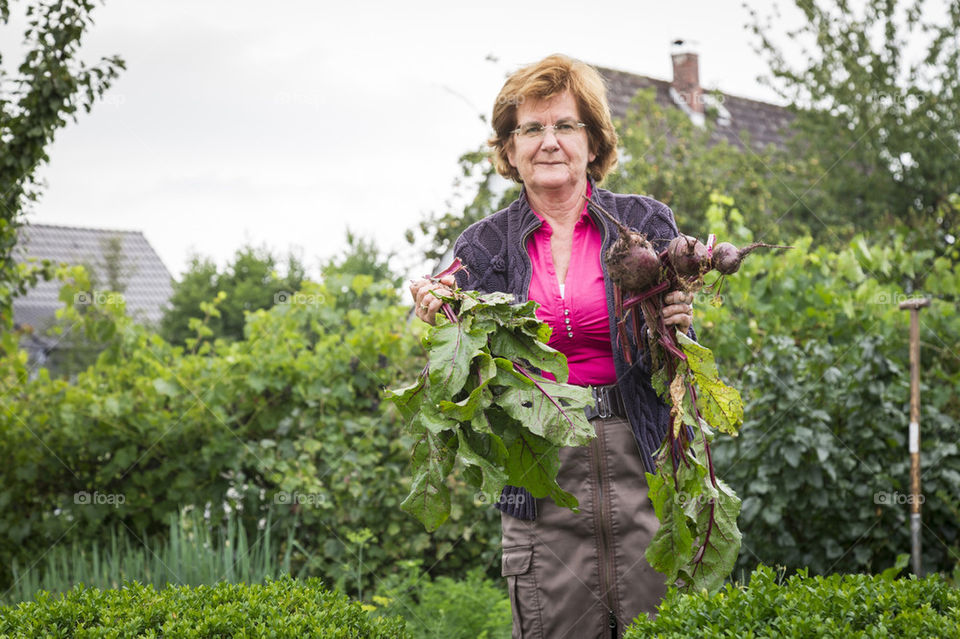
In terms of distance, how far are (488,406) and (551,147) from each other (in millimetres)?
854

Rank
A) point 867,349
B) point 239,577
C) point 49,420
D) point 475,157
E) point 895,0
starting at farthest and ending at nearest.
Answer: point 895,0 → point 475,157 → point 49,420 → point 867,349 → point 239,577

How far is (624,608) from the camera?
2521 millimetres

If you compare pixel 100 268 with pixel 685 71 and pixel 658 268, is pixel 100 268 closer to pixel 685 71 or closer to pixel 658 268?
pixel 685 71

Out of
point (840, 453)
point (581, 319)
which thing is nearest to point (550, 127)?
point (581, 319)

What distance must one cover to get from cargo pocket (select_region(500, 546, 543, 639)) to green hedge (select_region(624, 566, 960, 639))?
401 mm

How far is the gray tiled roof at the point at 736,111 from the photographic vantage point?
14248 mm

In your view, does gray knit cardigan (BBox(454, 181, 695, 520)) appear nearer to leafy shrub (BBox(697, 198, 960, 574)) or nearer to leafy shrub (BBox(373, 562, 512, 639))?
leafy shrub (BBox(373, 562, 512, 639))

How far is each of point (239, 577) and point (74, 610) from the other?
176 cm

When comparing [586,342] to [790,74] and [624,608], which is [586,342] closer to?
[624,608]

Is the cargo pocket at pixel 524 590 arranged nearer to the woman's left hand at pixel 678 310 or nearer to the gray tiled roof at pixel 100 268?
the woman's left hand at pixel 678 310

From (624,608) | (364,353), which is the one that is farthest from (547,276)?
(364,353)

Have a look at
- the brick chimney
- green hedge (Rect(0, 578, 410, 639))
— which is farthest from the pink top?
the brick chimney

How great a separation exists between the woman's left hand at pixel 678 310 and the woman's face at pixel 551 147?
553 mm

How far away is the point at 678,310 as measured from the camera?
7.54ft
